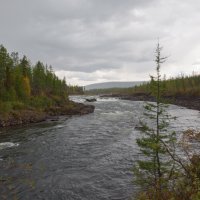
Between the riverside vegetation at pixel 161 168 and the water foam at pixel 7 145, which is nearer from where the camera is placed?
the riverside vegetation at pixel 161 168

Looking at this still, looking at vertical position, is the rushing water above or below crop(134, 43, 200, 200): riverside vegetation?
below

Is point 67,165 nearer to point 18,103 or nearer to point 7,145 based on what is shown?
point 7,145

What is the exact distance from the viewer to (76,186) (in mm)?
18656

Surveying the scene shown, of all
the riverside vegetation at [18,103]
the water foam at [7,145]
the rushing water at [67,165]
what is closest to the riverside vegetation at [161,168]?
the rushing water at [67,165]

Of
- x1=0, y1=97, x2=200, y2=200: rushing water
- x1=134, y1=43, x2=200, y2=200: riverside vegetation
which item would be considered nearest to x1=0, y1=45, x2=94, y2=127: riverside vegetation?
x1=0, y1=97, x2=200, y2=200: rushing water

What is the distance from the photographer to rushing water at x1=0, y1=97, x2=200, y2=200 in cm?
1759

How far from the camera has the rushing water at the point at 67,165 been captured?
17.6 meters

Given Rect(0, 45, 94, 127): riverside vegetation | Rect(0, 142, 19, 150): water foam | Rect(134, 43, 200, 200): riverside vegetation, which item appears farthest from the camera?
Rect(0, 45, 94, 127): riverside vegetation

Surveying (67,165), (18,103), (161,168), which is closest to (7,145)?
(67,165)

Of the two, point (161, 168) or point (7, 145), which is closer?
point (161, 168)

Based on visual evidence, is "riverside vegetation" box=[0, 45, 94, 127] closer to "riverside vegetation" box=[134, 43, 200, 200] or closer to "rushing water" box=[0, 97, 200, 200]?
"rushing water" box=[0, 97, 200, 200]

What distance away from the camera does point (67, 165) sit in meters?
23.6

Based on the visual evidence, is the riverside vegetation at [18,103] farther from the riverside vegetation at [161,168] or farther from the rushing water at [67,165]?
the riverside vegetation at [161,168]

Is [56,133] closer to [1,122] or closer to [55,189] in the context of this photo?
[1,122]
